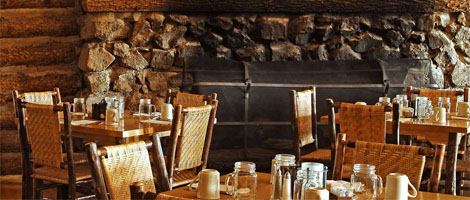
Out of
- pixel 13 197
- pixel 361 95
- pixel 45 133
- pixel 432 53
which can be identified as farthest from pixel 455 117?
pixel 13 197

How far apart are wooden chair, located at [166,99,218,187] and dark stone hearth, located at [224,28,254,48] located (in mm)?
1832

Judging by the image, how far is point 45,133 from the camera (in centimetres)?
406

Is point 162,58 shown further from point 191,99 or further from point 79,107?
Result: point 79,107

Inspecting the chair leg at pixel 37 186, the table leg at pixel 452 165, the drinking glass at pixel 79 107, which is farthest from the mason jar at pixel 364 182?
the drinking glass at pixel 79 107

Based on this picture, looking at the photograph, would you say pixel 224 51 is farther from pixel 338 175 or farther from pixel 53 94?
pixel 338 175

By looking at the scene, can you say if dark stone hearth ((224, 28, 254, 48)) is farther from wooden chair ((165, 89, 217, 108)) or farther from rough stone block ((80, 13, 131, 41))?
wooden chair ((165, 89, 217, 108))

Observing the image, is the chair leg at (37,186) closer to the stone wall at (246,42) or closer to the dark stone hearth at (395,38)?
the stone wall at (246,42)

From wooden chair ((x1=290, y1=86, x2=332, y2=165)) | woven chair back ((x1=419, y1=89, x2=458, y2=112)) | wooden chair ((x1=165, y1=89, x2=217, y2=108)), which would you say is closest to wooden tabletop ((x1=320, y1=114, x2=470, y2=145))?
wooden chair ((x1=290, y1=86, x2=332, y2=165))

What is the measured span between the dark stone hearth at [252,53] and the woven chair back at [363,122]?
1.88 m

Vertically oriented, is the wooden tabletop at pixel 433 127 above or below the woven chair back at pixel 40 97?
below

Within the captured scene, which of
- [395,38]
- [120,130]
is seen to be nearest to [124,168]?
[120,130]

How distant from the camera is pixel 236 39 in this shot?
19.6ft

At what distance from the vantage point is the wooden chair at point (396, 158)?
2.72 metres

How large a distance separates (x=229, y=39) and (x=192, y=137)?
81.1 inches
